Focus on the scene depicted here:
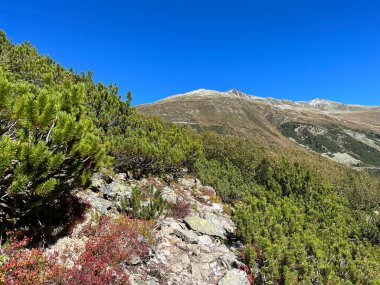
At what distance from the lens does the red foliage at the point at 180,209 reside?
41.7 feet

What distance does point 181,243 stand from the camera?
10.6 meters

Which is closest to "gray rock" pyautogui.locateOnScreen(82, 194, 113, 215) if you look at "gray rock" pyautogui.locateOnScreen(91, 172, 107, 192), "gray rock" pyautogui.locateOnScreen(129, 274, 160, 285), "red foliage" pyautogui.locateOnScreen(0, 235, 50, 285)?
"gray rock" pyautogui.locateOnScreen(91, 172, 107, 192)

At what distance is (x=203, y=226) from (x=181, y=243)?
2013 millimetres

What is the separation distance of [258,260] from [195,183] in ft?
28.9

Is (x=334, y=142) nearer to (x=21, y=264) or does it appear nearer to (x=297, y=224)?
(x=297, y=224)

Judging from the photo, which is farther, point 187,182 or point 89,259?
point 187,182

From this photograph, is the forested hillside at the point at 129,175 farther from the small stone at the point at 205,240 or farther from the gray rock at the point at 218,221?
the small stone at the point at 205,240

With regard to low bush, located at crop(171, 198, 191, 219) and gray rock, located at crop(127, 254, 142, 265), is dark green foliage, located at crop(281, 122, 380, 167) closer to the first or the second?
low bush, located at crop(171, 198, 191, 219)

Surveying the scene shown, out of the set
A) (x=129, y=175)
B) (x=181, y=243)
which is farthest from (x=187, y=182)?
(x=181, y=243)

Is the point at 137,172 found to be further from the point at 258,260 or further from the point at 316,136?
the point at 316,136

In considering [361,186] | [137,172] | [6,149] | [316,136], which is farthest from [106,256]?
[316,136]

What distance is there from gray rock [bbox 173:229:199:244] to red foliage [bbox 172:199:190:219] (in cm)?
137

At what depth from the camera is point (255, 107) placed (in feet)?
652

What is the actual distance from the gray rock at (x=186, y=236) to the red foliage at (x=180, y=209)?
1.37m
